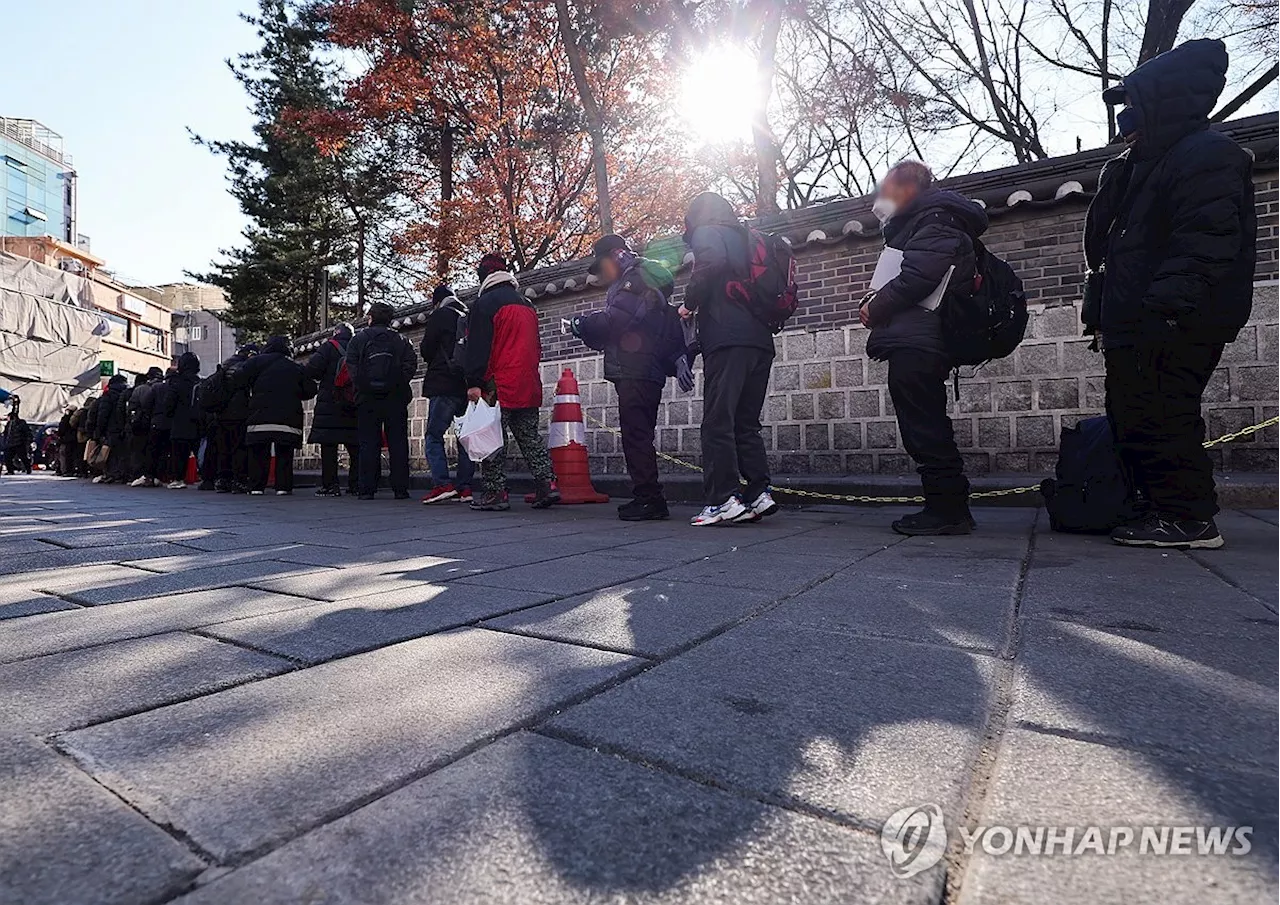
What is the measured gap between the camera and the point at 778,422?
22.5 feet

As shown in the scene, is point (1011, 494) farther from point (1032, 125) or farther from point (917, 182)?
point (1032, 125)

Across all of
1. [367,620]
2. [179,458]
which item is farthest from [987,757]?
[179,458]

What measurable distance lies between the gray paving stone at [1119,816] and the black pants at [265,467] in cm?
937

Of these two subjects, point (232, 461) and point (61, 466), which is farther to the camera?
point (61, 466)

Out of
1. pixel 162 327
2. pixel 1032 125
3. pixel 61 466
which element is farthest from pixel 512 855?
pixel 162 327

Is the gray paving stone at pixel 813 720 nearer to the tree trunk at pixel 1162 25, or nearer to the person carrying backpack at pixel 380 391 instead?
the person carrying backpack at pixel 380 391

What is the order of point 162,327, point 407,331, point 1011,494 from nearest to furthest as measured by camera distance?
point 1011,494 < point 407,331 < point 162,327

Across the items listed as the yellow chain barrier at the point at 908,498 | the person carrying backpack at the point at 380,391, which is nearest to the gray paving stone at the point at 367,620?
the yellow chain barrier at the point at 908,498

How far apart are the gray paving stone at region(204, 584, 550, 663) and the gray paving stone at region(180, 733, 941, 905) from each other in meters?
0.83

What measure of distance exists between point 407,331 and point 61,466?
1241 cm

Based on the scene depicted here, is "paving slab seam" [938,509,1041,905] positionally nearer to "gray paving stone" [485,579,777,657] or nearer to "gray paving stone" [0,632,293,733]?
"gray paving stone" [485,579,777,657]

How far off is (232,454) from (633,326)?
7167 millimetres

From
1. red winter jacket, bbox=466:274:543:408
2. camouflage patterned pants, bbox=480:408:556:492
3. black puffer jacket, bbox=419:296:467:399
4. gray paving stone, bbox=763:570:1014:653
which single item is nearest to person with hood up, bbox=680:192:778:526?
red winter jacket, bbox=466:274:543:408

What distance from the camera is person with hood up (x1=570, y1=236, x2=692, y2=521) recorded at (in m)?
4.95
